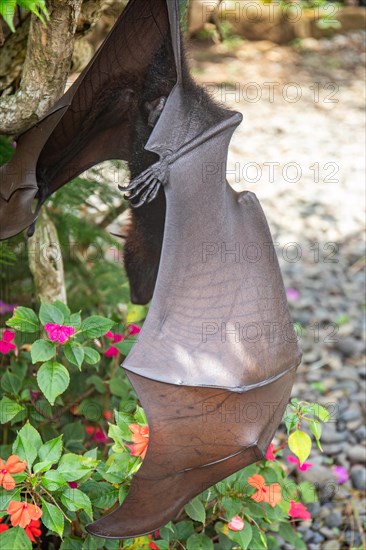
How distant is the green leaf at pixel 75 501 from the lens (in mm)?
1528

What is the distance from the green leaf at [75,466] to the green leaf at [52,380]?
127mm

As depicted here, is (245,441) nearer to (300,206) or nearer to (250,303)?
(250,303)

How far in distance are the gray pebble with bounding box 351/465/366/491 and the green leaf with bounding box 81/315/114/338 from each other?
1253 mm

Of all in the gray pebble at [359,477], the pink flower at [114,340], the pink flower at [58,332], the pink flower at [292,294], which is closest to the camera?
the pink flower at [58,332]

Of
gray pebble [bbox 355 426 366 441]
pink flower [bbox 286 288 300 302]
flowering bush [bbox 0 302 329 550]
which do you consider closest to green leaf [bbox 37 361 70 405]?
flowering bush [bbox 0 302 329 550]

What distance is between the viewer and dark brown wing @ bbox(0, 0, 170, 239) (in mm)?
1649

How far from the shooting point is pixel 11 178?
177cm

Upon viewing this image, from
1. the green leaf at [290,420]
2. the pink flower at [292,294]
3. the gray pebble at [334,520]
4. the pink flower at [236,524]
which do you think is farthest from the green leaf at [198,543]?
the pink flower at [292,294]

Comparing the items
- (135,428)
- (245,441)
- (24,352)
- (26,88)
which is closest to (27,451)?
(135,428)

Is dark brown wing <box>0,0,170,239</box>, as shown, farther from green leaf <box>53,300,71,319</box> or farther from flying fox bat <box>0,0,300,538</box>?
green leaf <box>53,300,71,319</box>

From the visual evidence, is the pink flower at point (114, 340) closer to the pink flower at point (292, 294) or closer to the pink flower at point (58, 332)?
the pink flower at point (58, 332)

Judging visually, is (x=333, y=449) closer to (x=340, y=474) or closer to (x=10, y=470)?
(x=340, y=474)

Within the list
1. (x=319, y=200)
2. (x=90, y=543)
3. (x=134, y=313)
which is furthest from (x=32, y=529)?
(x=319, y=200)

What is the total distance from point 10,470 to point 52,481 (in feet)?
0.26
